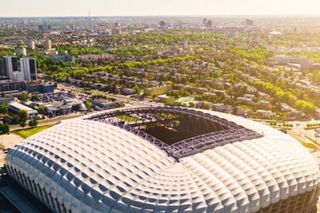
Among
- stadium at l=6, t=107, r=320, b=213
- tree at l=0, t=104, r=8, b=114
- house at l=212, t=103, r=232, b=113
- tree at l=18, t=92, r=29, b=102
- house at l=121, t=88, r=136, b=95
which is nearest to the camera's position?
stadium at l=6, t=107, r=320, b=213

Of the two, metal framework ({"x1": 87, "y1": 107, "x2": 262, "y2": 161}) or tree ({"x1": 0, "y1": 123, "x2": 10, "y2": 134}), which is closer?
metal framework ({"x1": 87, "y1": 107, "x2": 262, "y2": 161})

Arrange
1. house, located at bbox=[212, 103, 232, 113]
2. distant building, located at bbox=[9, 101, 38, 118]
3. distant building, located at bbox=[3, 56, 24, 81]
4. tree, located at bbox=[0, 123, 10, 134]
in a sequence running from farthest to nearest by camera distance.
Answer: distant building, located at bbox=[3, 56, 24, 81]
house, located at bbox=[212, 103, 232, 113]
distant building, located at bbox=[9, 101, 38, 118]
tree, located at bbox=[0, 123, 10, 134]

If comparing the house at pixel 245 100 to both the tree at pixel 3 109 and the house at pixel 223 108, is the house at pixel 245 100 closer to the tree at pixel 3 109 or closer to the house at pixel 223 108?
the house at pixel 223 108

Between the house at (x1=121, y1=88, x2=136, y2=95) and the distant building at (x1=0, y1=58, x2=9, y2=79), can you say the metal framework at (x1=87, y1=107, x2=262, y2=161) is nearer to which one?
the house at (x1=121, y1=88, x2=136, y2=95)

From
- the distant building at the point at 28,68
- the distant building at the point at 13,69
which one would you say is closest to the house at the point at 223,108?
the distant building at the point at 28,68

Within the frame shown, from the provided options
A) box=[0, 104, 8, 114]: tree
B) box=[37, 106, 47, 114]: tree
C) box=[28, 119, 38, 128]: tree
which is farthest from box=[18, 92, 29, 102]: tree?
box=[28, 119, 38, 128]: tree

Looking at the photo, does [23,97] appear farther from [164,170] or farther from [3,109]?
[164,170]

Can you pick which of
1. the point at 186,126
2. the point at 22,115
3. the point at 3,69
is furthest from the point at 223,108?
the point at 3,69
